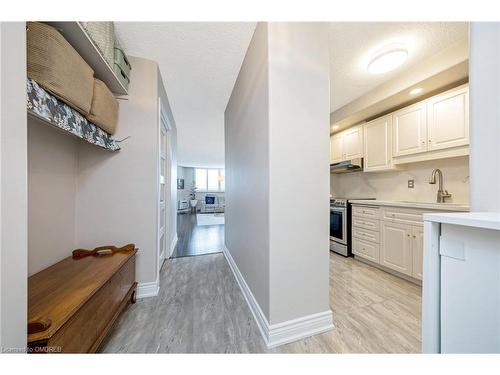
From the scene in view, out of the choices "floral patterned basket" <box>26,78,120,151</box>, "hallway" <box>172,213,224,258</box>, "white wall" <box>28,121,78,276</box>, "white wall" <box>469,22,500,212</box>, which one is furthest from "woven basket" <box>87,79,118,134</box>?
"hallway" <box>172,213,224,258</box>

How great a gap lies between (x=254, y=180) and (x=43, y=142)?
5.04 ft

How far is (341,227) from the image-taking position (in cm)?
297

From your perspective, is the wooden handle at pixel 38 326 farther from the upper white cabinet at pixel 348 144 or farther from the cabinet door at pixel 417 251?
the upper white cabinet at pixel 348 144

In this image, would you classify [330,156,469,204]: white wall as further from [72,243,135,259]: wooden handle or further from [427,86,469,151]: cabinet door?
[72,243,135,259]: wooden handle

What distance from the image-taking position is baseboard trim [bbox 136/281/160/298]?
5.75 ft

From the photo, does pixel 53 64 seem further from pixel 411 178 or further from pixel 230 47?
pixel 411 178

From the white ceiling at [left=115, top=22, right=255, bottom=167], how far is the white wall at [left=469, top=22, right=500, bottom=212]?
1.44 metres

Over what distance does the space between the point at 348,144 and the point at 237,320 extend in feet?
10.6

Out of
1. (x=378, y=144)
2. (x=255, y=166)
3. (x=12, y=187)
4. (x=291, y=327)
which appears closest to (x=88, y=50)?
(x=12, y=187)

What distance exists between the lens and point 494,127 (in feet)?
1.95

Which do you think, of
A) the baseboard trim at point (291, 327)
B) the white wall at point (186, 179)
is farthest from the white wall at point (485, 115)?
the white wall at point (186, 179)
